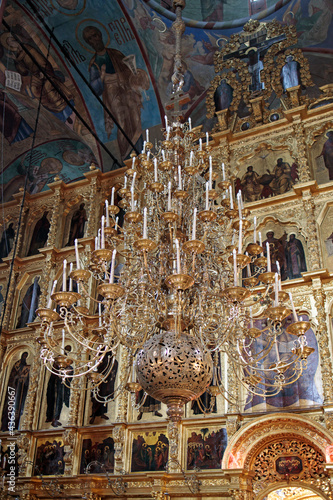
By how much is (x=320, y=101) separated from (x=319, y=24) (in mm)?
1829

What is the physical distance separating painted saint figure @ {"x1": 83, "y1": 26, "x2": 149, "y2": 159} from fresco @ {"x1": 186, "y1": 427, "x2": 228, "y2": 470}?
724 centimetres

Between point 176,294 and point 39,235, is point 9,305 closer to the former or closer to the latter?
point 39,235

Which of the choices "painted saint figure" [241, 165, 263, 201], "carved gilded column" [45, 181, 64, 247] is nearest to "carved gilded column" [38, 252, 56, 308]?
"carved gilded column" [45, 181, 64, 247]

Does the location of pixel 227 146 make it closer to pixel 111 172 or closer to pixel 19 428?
pixel 111 172

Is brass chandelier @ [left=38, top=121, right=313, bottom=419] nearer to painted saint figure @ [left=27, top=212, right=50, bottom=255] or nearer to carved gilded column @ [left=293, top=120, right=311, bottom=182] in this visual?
carved gilded column @ [left=293, top=120, right=311, bottom=182]

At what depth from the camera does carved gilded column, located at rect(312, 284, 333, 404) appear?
7433 millimetres

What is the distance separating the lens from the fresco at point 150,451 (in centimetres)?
850

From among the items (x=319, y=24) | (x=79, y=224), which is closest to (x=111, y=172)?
(x=79, y=224)

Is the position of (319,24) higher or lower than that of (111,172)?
higher

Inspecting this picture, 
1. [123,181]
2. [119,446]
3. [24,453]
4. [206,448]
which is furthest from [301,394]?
[123,181]

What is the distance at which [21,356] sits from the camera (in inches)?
439

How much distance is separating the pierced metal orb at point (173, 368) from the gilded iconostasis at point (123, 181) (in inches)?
96.4

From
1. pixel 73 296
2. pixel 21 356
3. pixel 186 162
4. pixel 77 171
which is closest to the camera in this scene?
pixel 73 296

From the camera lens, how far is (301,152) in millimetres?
9797
